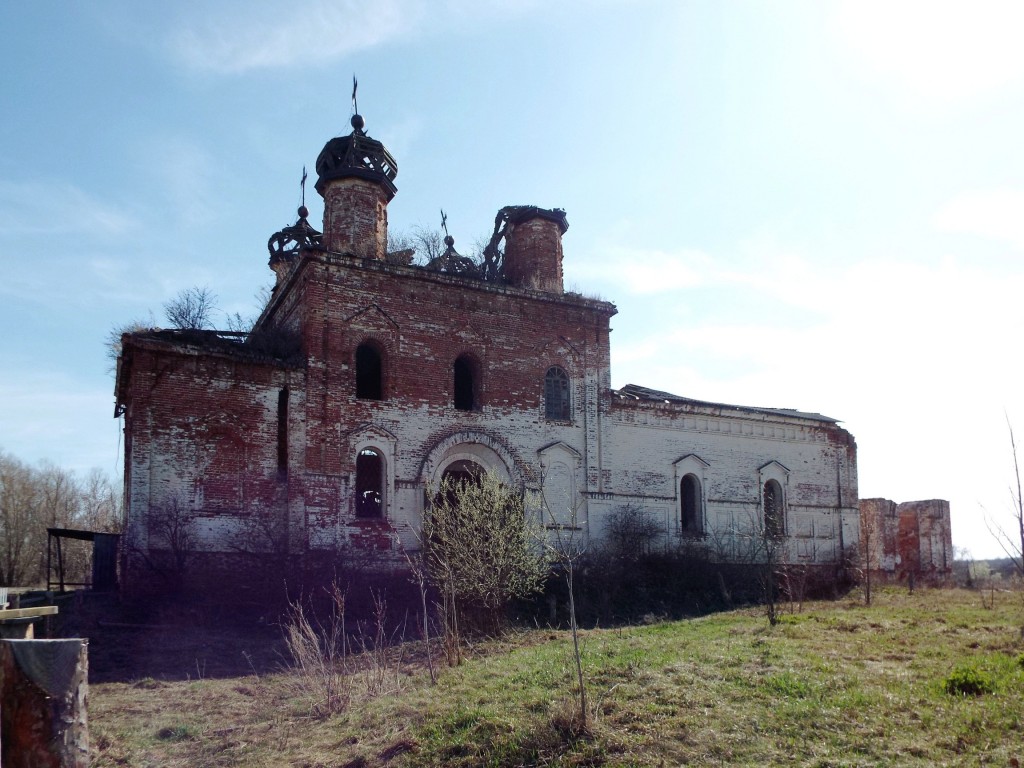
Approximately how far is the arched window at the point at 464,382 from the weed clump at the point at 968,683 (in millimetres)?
12395

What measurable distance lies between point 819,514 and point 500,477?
990 cm

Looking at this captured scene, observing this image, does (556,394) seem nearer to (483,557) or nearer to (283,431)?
(283,431)

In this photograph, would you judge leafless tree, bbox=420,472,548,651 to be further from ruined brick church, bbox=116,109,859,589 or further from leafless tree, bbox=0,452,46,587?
leafless tree, bbox=0,452,46,587

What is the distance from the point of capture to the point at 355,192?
18609 mm

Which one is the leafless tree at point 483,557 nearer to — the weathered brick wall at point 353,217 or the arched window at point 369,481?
the arched window at point 369,481

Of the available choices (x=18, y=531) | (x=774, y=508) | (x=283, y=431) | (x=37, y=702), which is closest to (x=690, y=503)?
(x=774, y=508)

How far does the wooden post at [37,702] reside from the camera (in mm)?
4156

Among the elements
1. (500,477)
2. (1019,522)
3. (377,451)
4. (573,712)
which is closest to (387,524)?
(377,451)

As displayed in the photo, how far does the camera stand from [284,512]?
54.0 feet

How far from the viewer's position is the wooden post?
4156 mm

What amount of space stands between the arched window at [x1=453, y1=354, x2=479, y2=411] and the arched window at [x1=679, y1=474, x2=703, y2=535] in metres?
5.98

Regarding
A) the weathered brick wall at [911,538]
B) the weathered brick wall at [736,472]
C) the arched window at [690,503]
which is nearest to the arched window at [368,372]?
the weathered brick wall at [736,472]

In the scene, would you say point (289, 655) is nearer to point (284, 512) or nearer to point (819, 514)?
point (284, 512)

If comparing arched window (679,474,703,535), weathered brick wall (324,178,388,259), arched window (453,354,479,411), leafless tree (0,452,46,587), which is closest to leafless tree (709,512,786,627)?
arched window (679,474,703,535)
